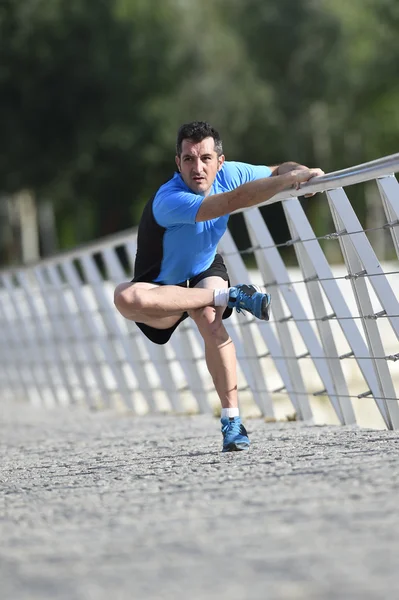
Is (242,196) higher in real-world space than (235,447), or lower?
higher

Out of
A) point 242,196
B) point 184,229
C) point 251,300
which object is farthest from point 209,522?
point 184,229

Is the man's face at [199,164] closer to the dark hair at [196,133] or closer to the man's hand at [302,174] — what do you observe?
the dark hair at [196,133]

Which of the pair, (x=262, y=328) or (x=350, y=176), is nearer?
(x=350, y=176)

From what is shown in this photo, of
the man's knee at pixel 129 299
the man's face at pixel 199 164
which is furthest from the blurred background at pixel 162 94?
the man's face at pixel 199 164

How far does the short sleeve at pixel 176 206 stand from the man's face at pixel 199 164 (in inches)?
4.6

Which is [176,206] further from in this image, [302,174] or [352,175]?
[352,175]

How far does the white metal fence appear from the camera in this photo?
279 inches

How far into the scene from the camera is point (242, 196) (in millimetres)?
6332

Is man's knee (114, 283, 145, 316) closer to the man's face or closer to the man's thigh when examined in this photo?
the man's thigh

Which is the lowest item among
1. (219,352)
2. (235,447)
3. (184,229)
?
(235,447)

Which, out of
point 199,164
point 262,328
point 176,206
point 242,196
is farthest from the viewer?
point 262,328

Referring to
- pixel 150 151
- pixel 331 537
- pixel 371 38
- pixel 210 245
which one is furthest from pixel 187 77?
pixel 331 537

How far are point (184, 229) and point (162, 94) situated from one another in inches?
1378

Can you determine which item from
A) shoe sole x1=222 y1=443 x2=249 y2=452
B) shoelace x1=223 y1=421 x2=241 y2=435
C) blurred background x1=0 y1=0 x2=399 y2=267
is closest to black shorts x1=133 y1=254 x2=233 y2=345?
shoelace x1=223 y1=421 x2=241 y2=435
